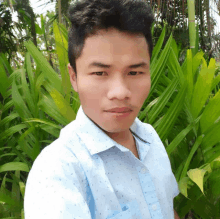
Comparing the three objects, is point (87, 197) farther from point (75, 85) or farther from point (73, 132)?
point (75, 85)

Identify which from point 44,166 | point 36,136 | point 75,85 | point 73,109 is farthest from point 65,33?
point 44,166

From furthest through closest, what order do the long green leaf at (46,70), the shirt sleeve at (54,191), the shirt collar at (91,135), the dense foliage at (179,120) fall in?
the long green leaf at (46,70)
the dense foliage at (179,120)
the shirt collar at (91,135)
the shirt sleeve at (54,191)

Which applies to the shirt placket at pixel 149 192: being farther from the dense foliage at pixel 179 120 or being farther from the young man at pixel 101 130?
the dense foliage at pixel 179 120

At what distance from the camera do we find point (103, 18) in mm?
439

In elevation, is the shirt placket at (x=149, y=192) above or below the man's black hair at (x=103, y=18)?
below

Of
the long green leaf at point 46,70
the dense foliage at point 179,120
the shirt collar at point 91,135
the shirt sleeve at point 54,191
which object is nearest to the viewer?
the shirt sleeve at point 54,191

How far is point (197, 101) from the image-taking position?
3.05 ft

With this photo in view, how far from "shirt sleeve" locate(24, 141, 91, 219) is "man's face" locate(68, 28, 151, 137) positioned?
0.11 m

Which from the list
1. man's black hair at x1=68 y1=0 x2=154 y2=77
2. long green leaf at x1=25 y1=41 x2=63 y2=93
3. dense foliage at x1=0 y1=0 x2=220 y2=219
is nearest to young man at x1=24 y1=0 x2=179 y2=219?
man's black hair at x1=68 y1=0 x2=154 y2=77

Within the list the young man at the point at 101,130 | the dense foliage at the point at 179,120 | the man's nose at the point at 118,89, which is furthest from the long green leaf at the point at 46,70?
the man's nose at the point at 118,89

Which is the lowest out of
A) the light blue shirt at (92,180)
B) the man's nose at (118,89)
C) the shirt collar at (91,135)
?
the light blue shirt at (92,180)

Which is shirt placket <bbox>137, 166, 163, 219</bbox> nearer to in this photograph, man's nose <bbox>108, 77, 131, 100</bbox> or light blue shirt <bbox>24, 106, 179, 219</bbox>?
light blue shirt <bbox>24, 106, 179, 219</bbox>

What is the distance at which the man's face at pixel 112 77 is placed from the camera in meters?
0.42

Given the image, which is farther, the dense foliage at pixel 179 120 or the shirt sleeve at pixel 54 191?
the dense foliage at pixel 179 120
